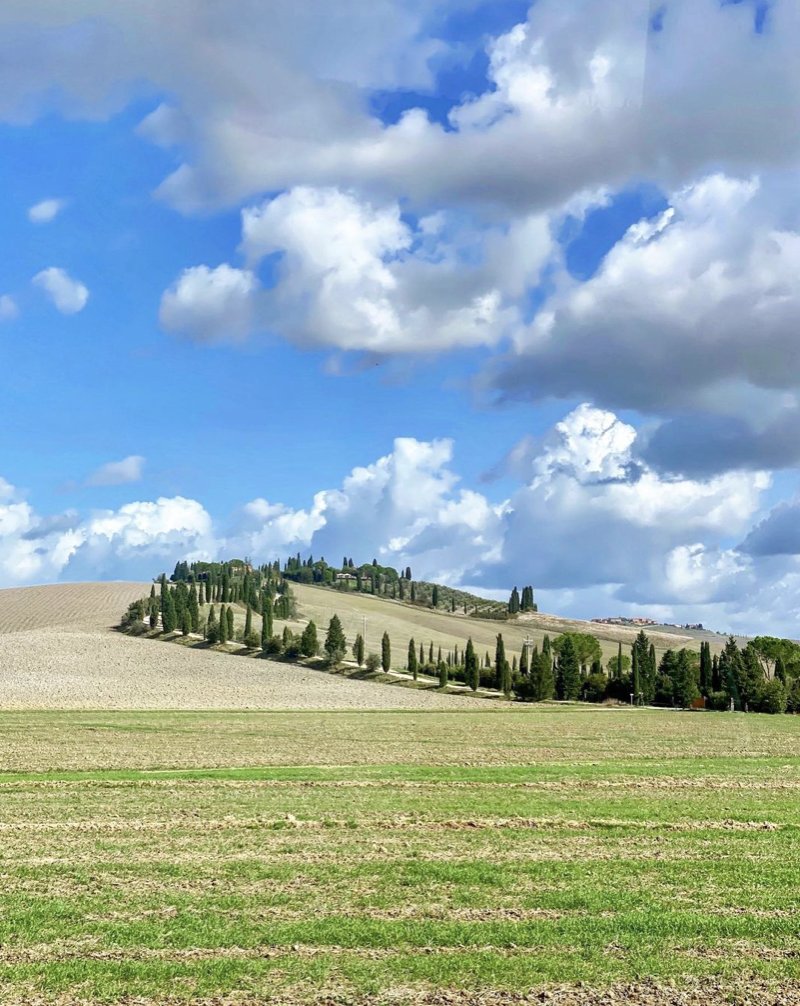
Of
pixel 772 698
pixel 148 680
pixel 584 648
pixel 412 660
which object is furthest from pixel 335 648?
pixel 772 698

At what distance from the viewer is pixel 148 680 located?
11956cm

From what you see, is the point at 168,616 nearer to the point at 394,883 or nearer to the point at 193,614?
the point at 193,614

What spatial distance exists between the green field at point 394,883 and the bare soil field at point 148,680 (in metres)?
61.5

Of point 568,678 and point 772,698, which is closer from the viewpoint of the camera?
point 772,698

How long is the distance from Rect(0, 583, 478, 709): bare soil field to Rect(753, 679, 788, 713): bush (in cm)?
3635

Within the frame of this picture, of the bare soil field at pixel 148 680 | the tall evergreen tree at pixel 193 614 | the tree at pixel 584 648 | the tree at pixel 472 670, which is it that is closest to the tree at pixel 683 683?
the tree at pixel 472 670

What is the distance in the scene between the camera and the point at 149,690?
361ft

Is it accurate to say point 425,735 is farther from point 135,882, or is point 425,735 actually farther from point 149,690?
point 149,690

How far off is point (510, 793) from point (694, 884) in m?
11.6

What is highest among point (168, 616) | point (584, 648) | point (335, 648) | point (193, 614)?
point (193, 614)

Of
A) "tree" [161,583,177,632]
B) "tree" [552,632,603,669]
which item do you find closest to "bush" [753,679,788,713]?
"tree" [552,632,603,669]

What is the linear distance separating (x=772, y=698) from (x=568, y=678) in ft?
94.3

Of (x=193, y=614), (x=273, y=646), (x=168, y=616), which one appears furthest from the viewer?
(x=193, y=614)

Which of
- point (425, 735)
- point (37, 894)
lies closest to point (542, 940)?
point (37, 894)
